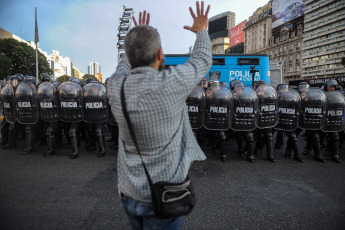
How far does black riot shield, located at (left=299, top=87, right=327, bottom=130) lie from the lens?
493 cm

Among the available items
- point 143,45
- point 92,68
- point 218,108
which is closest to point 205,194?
point 218,108

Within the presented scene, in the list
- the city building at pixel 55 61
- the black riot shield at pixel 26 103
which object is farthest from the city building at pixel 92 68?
the black riot shield at pixel 26 103

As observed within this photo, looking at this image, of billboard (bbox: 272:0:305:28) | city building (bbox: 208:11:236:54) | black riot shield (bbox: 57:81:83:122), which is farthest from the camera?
city building (bbox: 208:11:236:54)

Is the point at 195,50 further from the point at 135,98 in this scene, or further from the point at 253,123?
the point at 253,123

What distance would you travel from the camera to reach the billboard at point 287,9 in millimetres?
53031

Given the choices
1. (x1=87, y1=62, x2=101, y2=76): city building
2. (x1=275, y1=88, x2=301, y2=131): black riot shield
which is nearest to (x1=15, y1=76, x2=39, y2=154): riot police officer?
(x1=275, y1=88, x2=301, y2=131): black riot shield

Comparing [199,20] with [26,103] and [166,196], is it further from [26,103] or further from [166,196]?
[26,103]

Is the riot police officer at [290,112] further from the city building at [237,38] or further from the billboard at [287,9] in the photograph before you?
the city building at [237,38]

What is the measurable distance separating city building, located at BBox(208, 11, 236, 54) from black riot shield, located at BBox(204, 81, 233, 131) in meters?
76.2

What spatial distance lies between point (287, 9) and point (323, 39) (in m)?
11.5

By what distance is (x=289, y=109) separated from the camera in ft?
16.5

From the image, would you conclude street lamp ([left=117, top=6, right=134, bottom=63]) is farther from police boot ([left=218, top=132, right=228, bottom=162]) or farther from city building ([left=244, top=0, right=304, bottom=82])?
city building ([left=244, top=0, right=304, bottom=82])

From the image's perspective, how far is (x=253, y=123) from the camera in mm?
4902

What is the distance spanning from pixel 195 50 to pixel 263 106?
13.4 ft
